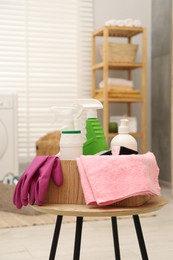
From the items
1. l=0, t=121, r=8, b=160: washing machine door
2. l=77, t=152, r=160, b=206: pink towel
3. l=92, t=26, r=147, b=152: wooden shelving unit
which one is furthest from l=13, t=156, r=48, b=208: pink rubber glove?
l=92, t=26, r=147, b=152: wooden shelving unit

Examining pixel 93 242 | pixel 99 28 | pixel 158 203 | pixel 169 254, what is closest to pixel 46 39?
pixel 99 28

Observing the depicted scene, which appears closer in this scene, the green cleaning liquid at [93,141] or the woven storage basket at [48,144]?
the green cleaning liquid at [93,141]

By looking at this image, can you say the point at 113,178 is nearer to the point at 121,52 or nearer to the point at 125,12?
the point at 121,52

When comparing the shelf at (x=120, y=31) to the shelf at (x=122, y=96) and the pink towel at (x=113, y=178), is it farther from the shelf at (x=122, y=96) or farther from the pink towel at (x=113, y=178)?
the pink towel at (x=113, y=178)

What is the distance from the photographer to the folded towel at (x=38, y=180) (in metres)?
1.15

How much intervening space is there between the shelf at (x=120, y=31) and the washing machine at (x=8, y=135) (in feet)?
3.33

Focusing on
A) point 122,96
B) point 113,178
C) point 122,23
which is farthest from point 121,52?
point 113,178

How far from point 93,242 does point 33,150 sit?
2.08 metres

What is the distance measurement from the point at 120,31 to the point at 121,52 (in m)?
0.26

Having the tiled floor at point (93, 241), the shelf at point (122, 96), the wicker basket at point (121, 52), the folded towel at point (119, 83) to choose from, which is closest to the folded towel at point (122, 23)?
the wicker basket at point (121, 52)

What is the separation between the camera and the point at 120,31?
4273 mm

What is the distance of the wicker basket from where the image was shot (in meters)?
4.11

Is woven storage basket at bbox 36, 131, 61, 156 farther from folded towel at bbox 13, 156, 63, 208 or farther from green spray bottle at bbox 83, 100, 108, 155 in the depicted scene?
folded towel at bbox 13, 156, 63, 208

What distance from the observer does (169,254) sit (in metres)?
2.19
